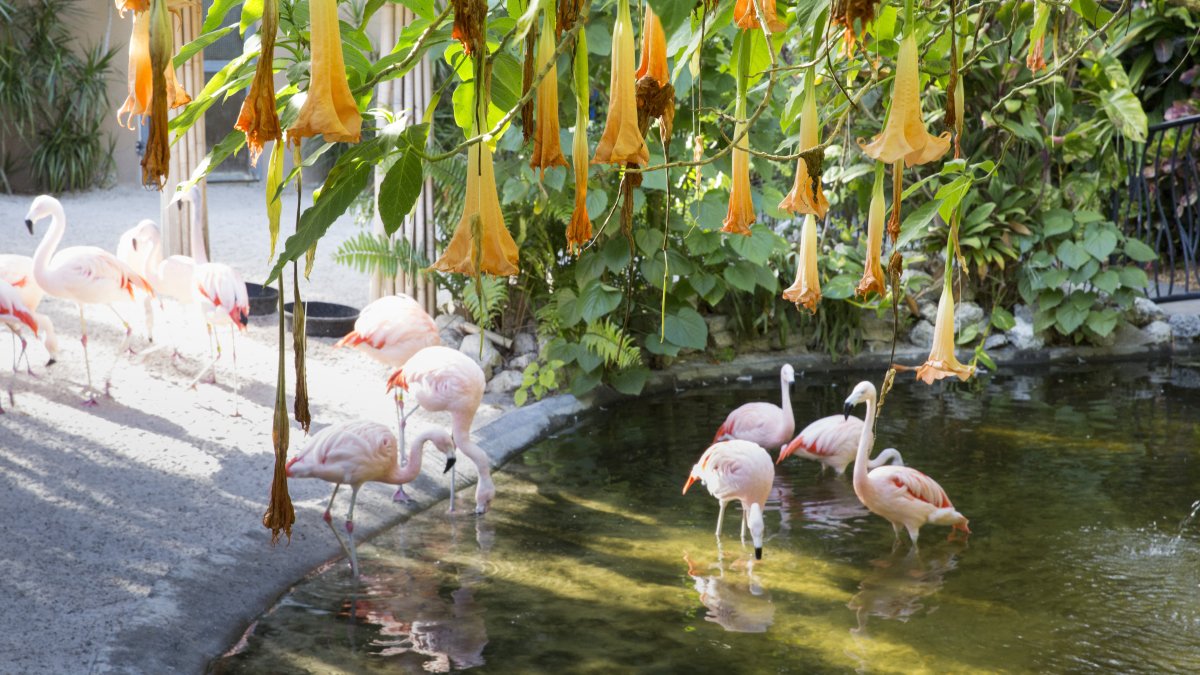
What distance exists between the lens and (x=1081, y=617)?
3312mm

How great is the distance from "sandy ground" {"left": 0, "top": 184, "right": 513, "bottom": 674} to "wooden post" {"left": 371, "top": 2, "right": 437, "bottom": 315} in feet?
1.61

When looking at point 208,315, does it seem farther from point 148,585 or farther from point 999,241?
point 999,241

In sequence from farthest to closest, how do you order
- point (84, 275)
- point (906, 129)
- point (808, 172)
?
1. point (84, 275)
2. point (808, 172)
3. point (906, 129)

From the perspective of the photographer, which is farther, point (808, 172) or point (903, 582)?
point (903, 582)

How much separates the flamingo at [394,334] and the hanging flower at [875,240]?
374 cm

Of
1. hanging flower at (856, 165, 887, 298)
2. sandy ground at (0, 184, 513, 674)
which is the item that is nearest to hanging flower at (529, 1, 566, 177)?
hanging flower at (856, 165, 887, 298)

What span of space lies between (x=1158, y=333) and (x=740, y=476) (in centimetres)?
421

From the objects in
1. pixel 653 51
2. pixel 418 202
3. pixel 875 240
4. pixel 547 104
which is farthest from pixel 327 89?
pixel 418 202

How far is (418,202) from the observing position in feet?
19.9

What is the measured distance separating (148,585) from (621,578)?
134cm

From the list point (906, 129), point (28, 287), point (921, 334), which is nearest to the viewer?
point (906, 129)

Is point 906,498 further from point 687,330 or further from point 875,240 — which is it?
point 875,240

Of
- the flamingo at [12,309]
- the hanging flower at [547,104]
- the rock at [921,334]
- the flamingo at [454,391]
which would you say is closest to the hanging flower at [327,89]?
the hanging flower at [547,104]

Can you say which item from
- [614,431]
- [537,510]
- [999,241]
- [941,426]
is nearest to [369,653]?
[537,510]
